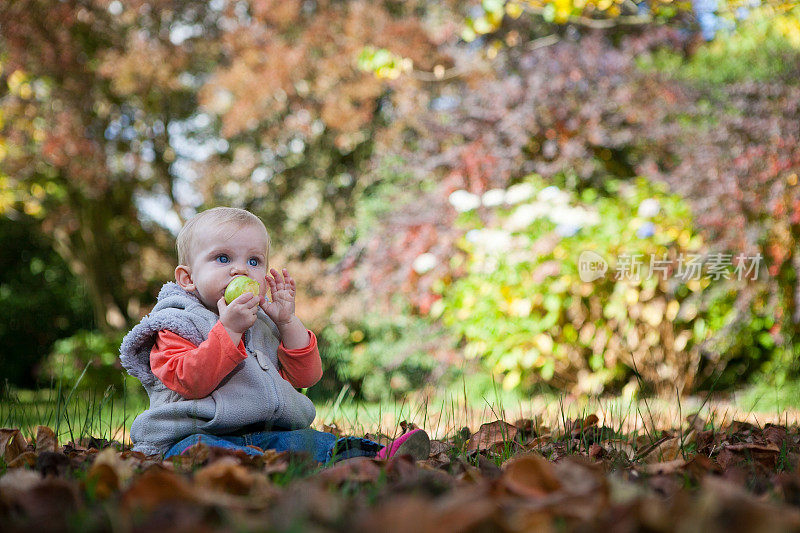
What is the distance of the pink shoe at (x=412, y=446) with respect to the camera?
178cm

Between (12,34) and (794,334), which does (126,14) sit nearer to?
(12,34)

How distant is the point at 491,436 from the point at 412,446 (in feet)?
1.42

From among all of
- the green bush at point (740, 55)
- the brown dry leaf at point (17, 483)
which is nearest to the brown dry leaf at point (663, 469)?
the brown dry leaf at point (17, 483)

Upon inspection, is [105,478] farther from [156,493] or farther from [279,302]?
[279,302]

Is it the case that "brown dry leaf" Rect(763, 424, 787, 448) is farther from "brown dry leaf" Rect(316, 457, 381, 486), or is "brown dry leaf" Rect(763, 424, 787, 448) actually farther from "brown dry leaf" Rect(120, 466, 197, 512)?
"brown dry leaf" Rect(120, 466, 197, 512)

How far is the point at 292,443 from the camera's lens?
2000 millimetres

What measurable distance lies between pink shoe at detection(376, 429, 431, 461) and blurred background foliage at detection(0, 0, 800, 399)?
59 cm

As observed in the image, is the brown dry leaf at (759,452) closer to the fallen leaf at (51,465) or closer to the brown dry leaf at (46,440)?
the fallen leaf at (51,465)

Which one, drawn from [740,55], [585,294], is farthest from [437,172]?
[740,55]

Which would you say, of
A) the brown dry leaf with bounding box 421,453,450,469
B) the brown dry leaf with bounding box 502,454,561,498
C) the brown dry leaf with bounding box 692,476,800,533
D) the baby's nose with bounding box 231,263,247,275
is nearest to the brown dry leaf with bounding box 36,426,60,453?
the baby's nose with bounding box 231,263,247,275

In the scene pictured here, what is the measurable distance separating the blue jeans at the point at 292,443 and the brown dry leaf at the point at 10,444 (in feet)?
1.23

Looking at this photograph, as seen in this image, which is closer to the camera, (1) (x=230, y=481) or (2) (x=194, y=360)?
(1) (x=230, y=481)

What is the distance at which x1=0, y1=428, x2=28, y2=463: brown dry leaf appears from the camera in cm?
180

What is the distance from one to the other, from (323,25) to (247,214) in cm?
599
